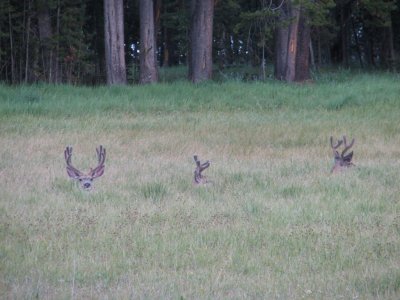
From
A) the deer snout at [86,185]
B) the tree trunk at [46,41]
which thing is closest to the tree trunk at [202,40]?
the tree trunk at [46,41]

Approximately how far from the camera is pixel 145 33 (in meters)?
25.2

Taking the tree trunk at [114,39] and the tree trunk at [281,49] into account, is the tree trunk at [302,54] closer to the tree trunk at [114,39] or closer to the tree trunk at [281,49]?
the tree trunk at [281,49]

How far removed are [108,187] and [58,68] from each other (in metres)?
19.4

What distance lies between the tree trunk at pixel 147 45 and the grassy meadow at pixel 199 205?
5716 mm

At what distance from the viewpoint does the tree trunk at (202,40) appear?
2491 cm

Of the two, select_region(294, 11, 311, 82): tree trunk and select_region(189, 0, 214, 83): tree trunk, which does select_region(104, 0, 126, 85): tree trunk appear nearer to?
select_region(189, 0, 214, 83): tree trunk

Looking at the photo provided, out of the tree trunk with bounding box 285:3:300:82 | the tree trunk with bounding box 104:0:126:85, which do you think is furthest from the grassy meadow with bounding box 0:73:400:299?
the tree trunk with bounding box 104:0:126:85

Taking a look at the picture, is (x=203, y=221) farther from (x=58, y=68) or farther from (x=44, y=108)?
(x=58, y=68)

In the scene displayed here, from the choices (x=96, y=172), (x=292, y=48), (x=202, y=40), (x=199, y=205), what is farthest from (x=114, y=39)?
(x=199, y=205)

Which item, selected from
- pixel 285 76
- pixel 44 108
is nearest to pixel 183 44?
pixel 285 76

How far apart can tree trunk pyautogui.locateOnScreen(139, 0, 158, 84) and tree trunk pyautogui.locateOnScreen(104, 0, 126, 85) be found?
781mm

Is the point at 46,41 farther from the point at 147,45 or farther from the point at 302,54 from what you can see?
the point at 302,54

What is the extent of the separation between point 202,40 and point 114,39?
2.82 meters

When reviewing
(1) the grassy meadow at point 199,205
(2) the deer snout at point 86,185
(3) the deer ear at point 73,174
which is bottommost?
(1) the grassy meadow at point 199,205
